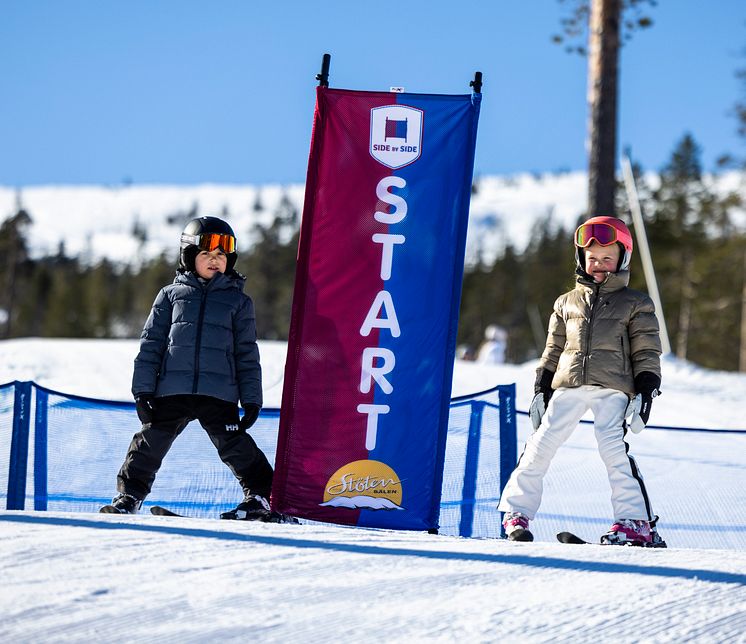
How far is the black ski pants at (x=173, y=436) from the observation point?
5.12 m

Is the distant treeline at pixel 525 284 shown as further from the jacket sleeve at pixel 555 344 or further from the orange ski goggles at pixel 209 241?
the orange ski goggles at pixel 209 241

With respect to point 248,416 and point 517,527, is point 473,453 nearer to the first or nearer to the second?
point 517,527

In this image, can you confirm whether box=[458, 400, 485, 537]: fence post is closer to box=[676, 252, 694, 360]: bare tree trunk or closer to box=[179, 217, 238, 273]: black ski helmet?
box=[179, 217, 238, 273]: black ski helmet

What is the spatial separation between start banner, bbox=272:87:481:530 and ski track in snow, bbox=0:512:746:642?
1101 mm

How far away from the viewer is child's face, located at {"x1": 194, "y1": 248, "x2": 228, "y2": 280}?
17.8 ft

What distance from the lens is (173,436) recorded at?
205 inches

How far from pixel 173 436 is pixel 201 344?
544 mm

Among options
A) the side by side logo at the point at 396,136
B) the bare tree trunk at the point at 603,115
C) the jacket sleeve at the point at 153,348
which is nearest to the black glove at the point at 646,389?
the side by side logo at the point at 396,136

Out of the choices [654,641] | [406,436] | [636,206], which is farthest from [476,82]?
[636,206]

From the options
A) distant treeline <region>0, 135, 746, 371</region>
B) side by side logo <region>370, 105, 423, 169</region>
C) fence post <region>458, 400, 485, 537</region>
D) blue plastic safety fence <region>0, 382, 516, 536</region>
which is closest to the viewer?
side by side logo <region>370, 105, 423, 169</region>

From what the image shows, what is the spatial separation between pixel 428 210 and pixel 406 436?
1.27 meters

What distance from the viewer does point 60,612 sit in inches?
114

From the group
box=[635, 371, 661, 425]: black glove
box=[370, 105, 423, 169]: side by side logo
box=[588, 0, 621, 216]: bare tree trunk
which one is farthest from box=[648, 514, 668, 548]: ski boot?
box=[588, 0, 621, 216]: bare tree trunk

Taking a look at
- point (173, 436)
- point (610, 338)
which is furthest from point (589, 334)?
point (173, 436)
